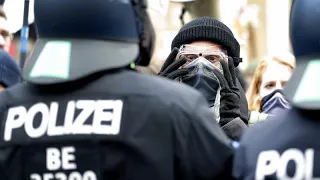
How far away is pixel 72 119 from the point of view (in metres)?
2.99

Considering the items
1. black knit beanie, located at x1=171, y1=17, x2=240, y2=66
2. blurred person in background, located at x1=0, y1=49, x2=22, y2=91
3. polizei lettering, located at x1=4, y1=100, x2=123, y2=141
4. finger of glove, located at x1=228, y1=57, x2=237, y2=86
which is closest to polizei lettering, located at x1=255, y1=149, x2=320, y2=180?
polizei lettering, located at x1=4, y1=100, x2=123, y2=141

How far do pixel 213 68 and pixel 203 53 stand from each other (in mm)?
149

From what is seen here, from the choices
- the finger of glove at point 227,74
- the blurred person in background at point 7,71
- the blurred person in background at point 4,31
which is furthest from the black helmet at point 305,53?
the blurred person in background at point 4,31

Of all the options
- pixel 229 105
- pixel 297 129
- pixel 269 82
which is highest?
pixel 297 129

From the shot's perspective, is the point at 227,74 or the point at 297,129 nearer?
the point at 297,129

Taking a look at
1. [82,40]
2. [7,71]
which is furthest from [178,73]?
[82,40]

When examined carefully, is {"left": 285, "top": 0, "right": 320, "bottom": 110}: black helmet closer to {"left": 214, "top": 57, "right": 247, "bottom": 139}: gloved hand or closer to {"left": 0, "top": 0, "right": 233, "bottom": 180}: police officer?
{"left": 0, "top": 0, "right": 233, "bottom": 180}: police officer

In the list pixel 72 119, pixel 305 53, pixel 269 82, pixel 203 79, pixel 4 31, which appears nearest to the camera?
pixel 305 53

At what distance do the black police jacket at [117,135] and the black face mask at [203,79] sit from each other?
2.87ft

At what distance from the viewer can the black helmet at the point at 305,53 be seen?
A: 9.22ft

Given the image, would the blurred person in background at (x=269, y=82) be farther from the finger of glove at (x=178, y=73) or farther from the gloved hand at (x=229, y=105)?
the finger of glove at (x=178, y=73)

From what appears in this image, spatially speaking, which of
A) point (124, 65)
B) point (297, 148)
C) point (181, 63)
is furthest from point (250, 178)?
point (181, 63)

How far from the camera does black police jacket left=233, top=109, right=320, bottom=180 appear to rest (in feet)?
9.02

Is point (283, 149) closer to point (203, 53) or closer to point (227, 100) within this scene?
point (227, 100)
